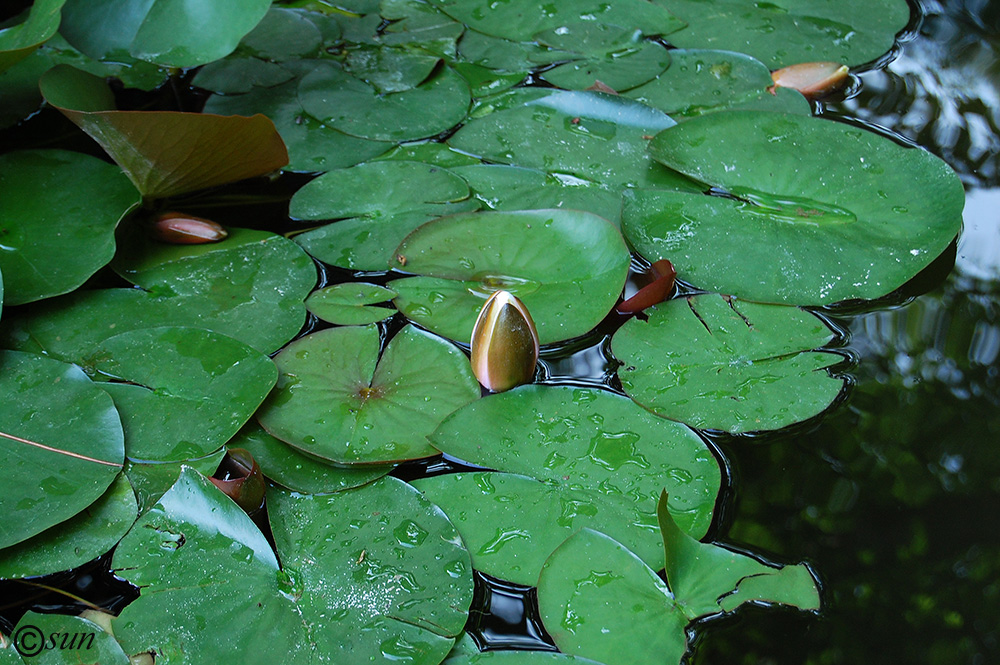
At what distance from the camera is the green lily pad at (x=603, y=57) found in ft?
6.01

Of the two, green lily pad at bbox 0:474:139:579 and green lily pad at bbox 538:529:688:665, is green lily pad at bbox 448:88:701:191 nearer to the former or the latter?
green lily pad at bbox 538:529:688:665

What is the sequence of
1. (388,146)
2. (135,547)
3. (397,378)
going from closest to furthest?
1. (135,547)
2. (397,378)
3. (388,146)

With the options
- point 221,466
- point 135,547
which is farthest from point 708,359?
point 135,547

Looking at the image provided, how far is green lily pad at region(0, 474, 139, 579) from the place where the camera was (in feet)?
3.14

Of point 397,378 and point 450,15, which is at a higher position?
point 450,15

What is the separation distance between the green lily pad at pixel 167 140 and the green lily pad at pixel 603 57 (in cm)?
80

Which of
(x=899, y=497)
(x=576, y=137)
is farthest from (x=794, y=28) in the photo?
(x=899, y=497)

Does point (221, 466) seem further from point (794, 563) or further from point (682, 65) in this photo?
point (682, 65)

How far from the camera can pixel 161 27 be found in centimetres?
148

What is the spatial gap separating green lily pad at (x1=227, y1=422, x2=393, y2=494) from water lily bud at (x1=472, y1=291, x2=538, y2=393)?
8.7 inches

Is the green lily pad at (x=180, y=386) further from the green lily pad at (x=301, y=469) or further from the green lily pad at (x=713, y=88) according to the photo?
the green lily pad at (x=713, y=88)

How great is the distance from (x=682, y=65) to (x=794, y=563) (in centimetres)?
135

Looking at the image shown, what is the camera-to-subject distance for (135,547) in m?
0.97

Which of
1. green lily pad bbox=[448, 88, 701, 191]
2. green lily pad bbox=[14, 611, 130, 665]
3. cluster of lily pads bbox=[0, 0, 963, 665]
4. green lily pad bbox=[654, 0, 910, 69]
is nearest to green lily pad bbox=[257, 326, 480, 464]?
cluster of lily pads bbox=[0, 0, 963, 665]
